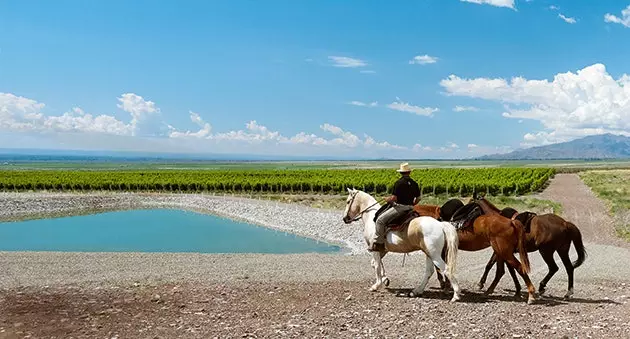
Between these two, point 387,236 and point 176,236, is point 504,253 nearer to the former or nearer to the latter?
point 387,236

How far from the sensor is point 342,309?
9.75 metres

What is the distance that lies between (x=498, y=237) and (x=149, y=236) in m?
21.0

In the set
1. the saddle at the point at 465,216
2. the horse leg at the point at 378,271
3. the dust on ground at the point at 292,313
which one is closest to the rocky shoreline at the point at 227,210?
the horse leg at the point at 378,271

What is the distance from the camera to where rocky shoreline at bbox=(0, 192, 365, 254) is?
2650 centimetres

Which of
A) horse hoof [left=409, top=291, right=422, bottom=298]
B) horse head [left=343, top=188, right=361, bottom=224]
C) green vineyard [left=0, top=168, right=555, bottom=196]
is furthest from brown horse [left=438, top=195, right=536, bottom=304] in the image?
green vineyard [left=0, top=168, right=555, bottom=196]

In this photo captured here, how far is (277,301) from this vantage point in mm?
10453

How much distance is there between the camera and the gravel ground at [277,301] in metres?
8.61

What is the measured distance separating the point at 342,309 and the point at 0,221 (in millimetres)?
32304

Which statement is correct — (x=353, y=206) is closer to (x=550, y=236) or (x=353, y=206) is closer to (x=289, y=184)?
(x=550, y=236)

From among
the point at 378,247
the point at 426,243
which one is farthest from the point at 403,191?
the point at 378,247

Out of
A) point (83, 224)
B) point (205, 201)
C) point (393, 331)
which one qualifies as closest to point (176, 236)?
point (83, 224)

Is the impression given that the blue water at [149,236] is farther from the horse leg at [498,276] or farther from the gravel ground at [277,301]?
the horse leg at [498,276]

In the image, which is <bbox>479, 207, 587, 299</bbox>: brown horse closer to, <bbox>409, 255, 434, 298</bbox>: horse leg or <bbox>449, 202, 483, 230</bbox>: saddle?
<bbox>449, 202, 483, 230</bbox>: saddle

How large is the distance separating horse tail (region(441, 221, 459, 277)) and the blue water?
1234 centimetres
